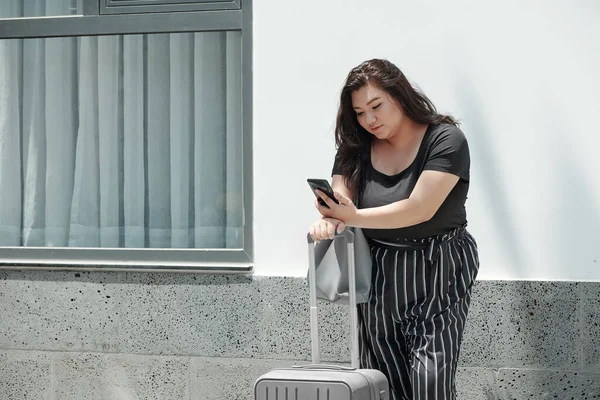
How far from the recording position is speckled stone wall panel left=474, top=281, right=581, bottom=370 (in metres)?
5.02

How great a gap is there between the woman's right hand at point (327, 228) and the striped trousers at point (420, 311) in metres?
0.28

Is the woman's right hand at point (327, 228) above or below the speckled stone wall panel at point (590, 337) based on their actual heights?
above

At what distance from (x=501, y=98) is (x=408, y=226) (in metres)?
1.53

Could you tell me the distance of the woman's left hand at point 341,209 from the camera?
12.2 ft

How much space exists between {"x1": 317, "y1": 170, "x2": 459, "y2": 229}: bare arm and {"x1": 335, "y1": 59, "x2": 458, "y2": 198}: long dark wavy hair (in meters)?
0.28

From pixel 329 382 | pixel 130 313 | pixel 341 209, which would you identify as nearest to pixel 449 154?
pixel 341 209

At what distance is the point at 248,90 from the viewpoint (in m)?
5.50

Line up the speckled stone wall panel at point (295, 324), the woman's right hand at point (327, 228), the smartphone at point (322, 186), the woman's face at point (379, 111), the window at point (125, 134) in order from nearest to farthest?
the smartphone at point (322, 186) → the woman's right hand at point (327, 228) → the woman's face at point (379, 111) → the speckled stone wall panel at point (295, 324) → the window at point (125, 134)

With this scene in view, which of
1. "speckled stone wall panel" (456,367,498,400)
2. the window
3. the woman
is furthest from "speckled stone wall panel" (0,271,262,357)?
the woman

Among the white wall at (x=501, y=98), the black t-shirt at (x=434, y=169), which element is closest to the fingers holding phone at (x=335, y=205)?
the black t-shirt at (x=434, y=169)

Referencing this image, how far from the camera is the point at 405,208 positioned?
373cm

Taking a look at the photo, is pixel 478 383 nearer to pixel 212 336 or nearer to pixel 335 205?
pixel 212 336

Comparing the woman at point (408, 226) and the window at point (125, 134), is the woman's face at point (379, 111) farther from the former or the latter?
the window at point (125, 134)

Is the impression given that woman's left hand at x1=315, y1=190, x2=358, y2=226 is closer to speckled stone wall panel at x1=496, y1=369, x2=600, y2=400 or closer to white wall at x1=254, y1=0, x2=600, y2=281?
white wall at x1=254, y1=0, x2=600, y2=281
